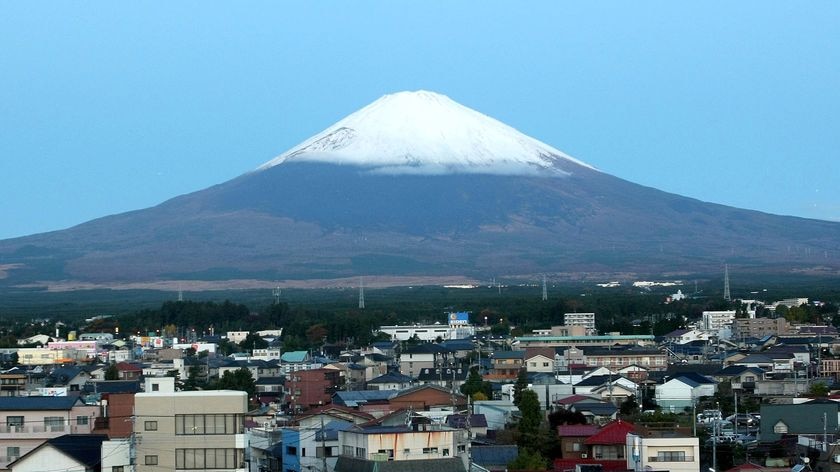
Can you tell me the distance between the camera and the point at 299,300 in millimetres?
126812

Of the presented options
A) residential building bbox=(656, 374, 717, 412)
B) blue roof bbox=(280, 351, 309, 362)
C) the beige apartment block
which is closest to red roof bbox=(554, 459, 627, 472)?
the beige apartment block

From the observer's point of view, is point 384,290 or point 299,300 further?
point 384,290

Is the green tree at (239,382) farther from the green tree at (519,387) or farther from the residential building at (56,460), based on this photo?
the residential building at (56,460)

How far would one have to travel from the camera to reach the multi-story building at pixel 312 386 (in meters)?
47.4

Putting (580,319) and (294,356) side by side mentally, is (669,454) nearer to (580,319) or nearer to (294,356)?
(294,356)

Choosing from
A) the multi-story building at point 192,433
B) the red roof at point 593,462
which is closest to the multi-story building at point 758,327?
the red roof at point 593,462

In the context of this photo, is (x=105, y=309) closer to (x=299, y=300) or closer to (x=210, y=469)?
(x=299, y=300)

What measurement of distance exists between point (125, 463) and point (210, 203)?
179230 millimetres

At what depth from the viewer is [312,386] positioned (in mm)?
50156

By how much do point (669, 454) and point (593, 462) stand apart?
1573 mm

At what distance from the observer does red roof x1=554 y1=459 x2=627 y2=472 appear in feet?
81.0

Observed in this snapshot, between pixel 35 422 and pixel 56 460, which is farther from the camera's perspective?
pixel 35 422

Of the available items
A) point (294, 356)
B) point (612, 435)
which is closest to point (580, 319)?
point (294, 356)

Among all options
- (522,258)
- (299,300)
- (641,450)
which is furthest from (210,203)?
(641,450)
